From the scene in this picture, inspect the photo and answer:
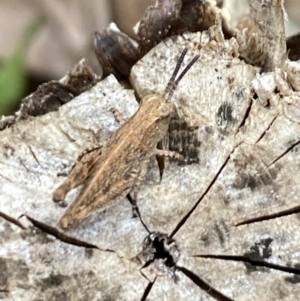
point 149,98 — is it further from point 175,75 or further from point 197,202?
point 197,202

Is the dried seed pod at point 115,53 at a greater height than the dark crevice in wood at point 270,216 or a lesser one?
greater

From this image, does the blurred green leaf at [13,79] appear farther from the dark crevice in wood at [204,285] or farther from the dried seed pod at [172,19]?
the dark crevice in wood at [204,285]

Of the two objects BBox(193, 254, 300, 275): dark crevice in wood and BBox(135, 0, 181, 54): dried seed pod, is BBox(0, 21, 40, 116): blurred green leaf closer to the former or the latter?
BBox(135, 0, 181, 54): dried seed pod

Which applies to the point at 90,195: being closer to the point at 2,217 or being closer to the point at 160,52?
the point at 2,217

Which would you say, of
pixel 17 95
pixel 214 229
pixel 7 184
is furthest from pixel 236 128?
pixel 17 95

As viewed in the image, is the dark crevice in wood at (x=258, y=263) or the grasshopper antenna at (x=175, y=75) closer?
the dark crevice in wood at (x=258, y=263)

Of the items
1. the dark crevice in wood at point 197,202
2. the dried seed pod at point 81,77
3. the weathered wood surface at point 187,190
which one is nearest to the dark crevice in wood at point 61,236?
the weathered wood surface at point 187,190

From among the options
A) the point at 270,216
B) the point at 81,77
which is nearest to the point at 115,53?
the point at 81,77

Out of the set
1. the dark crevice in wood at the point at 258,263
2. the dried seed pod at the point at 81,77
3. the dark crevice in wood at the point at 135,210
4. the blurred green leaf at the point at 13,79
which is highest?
the blurred green leaf at the point at 13,79
